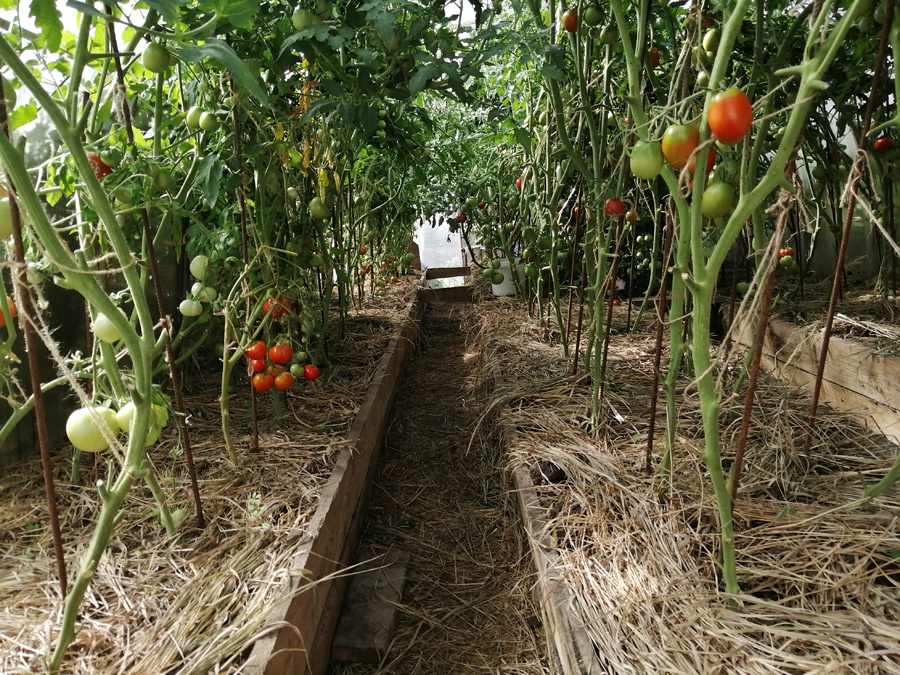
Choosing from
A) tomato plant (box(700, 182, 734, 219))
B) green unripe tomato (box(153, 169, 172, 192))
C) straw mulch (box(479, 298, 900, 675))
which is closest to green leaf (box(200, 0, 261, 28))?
green unripe tomato (box(153, 169, 172, 192))

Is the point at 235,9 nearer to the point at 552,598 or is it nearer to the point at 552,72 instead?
the point at 552,72

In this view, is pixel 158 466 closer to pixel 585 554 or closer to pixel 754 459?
pixel 585 554

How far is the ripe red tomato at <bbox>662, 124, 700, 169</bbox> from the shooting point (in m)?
1.03

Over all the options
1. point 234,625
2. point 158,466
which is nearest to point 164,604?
point 234,625

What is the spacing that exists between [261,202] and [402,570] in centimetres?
134

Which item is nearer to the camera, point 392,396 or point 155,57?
point 155,57

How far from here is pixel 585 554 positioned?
4.94ft

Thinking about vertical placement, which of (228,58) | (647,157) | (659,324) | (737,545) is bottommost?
(737,545)

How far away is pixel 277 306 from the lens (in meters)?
1.91

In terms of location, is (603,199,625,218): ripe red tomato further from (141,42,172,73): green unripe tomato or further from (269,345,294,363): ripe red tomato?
(141,42,172,73): green unripe tomato

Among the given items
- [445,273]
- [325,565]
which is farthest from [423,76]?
[445,273]

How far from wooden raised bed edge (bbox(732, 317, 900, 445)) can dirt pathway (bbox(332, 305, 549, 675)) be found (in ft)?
3.48

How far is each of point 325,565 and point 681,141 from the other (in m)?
1.34

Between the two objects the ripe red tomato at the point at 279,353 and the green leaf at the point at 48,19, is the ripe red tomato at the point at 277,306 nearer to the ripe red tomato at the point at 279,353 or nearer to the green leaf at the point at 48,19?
the ripe red tomato at the point at 279,353
